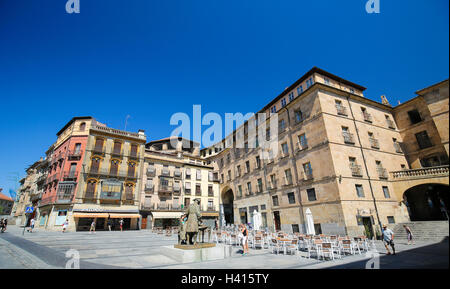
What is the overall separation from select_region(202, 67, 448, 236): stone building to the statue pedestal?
12067 mm

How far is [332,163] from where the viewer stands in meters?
17.9

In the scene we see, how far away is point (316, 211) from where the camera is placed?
742 inches

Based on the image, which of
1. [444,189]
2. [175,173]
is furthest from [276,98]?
[444,189]

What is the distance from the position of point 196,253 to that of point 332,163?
14349mm

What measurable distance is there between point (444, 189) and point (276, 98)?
26.3 metres

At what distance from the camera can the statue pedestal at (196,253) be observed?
27.0 feet

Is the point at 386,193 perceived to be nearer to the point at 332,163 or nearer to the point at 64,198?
the point at 332,163

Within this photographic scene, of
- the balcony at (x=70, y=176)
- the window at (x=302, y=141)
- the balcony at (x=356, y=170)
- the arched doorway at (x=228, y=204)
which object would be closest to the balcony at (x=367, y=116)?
the balcony at (x=356, y=170)

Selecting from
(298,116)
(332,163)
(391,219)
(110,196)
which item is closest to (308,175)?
(332,163)

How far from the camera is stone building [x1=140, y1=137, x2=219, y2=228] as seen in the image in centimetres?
3216

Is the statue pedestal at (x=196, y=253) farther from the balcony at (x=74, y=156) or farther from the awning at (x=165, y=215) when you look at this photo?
the balcony at (x=74, y=156)

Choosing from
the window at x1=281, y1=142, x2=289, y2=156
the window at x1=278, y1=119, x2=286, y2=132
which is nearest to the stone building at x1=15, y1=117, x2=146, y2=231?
the window at x1=278, y1=119, x2=286, y2=132
